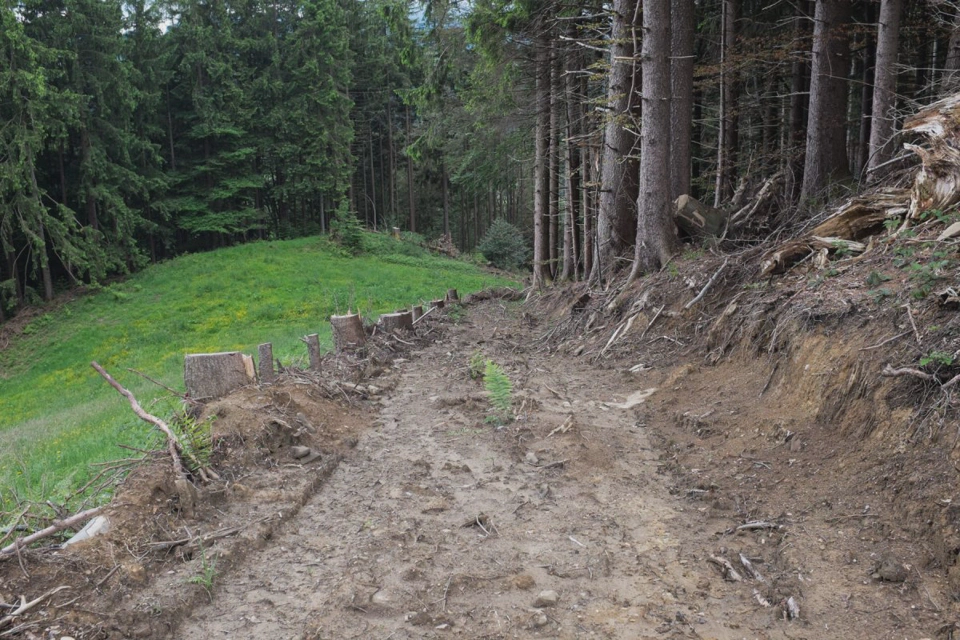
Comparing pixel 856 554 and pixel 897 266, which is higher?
pixel 897 266

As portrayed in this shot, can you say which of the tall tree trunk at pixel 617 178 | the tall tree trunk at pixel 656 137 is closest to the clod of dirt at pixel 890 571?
the tall tree trunk at pixel 656 137

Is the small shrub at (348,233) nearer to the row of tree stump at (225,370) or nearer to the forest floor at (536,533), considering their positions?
the row of tree stump at (225,370)

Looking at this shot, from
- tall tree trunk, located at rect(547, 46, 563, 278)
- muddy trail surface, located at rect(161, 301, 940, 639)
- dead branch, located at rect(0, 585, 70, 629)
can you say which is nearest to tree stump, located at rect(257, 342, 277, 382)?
muddy trail surface, located at rect(161, 301, 940, 639)

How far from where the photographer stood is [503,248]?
1414 inches

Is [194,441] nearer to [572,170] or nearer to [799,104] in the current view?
[799,104]

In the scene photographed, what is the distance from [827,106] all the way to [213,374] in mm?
9507

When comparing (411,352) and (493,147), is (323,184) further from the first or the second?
(411,352)

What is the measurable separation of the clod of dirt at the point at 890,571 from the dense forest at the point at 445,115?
5.30 meters

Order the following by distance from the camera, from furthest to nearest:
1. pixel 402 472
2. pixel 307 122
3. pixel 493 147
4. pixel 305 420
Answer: pixel 307 122, pixel 493 147, pixel 305 420, pixel 402 472

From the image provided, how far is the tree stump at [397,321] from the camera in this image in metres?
9.73

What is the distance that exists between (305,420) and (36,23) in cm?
3273

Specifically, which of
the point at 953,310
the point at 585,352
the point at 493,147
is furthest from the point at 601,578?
the point at 493,147

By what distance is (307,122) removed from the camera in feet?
124

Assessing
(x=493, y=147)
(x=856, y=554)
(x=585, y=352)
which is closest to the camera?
(x=856, y=554)
